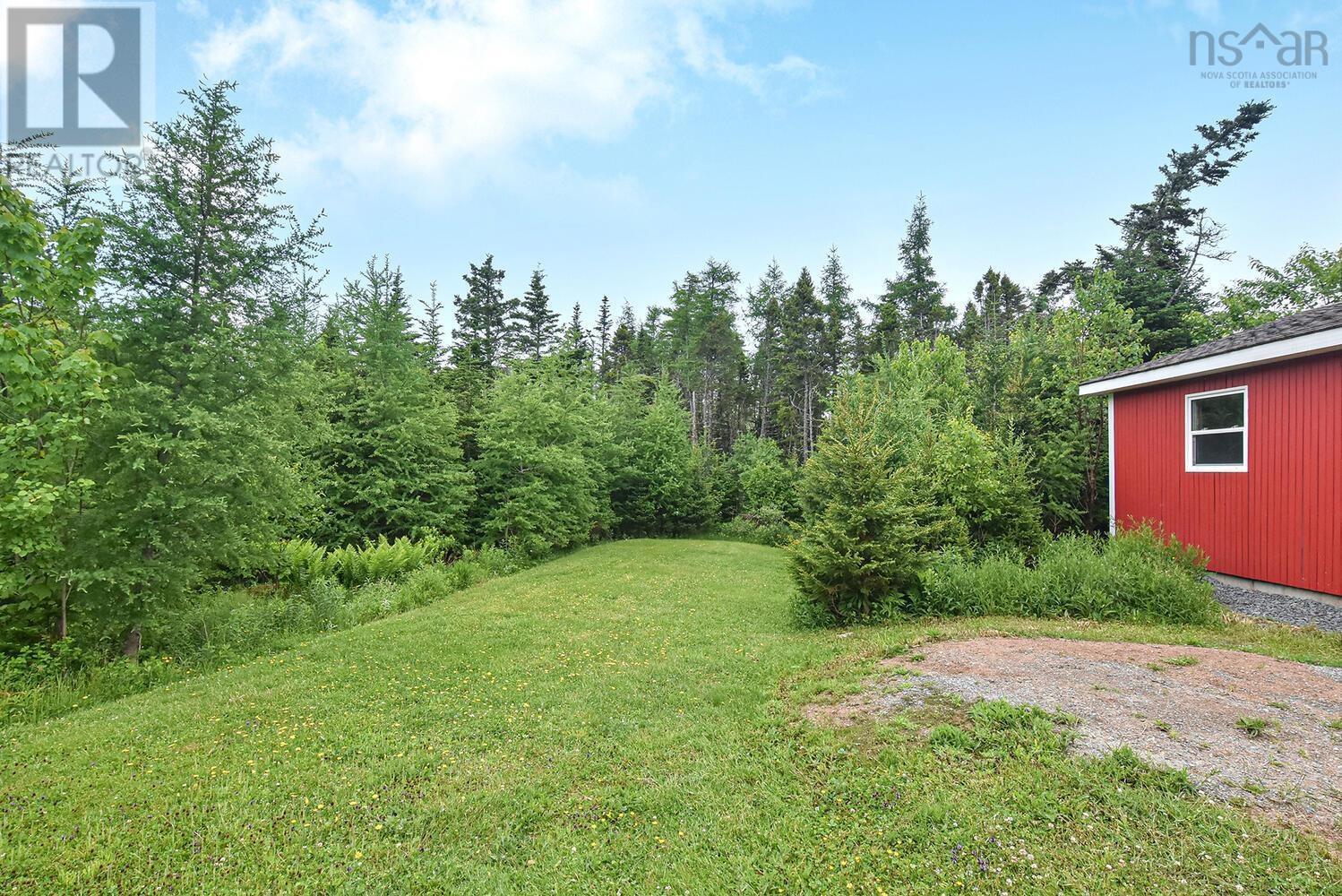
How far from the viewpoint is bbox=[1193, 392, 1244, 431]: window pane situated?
805cm

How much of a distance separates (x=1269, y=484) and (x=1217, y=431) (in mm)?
1162

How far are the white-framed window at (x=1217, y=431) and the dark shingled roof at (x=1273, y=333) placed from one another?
0.62 metres

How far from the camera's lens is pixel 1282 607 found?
6.91 meters

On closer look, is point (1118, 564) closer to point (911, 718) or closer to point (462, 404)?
point (911, 718)

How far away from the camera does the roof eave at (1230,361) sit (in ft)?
21.8

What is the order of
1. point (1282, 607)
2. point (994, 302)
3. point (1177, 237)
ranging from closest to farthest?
1. point (1282, 607)
2. point (1177, 237)
3. point (994, 302)

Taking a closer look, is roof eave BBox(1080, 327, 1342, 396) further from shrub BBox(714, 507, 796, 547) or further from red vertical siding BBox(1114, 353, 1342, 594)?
shrub BBox(714, 507, 796, 547)

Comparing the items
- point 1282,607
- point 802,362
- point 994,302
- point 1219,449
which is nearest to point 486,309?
point 802,362

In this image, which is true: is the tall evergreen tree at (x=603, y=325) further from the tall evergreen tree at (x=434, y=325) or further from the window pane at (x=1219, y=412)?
the window pane at (x=1219, y=412)

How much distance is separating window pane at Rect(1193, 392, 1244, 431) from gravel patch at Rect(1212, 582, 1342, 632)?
249 centimetres

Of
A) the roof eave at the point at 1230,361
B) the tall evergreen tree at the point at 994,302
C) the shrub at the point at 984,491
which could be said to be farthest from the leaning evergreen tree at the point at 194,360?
the tall evergreen tree at the point at 994,302

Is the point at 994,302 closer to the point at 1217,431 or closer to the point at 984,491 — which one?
the point at 1217,431

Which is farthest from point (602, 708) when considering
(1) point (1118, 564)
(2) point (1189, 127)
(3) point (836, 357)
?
(2) point (1189, 127)

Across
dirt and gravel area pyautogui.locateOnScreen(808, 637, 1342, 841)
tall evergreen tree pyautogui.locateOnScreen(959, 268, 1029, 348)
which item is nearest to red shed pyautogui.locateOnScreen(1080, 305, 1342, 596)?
dirt and gravel area pyautogui.locateOnScreen(808, 637, 1342, 841)
